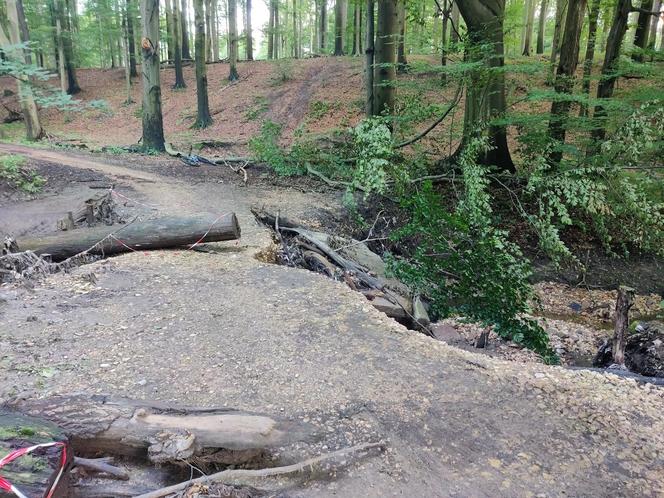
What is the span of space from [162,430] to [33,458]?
66 centimetres

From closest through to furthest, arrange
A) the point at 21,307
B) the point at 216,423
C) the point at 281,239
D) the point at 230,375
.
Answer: the point at 216,423, the point at 230,375, the point at 21,307, the point at 281,239

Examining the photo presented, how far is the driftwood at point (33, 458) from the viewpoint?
2150 mm

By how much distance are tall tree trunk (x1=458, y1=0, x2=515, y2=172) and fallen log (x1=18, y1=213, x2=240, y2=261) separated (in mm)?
5351

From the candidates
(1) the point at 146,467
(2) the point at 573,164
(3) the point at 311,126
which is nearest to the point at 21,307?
(1) the point at 146,467

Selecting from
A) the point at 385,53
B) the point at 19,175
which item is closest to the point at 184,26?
the point at 385,53

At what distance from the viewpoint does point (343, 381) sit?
11.5 feet

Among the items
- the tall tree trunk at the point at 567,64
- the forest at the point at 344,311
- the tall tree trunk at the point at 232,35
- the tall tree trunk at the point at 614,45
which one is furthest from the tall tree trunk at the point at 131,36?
the tall tree trunk at the point at 614,45

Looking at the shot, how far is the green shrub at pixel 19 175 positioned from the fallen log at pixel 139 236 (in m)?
4.06

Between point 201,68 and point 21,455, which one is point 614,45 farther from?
point 201,68

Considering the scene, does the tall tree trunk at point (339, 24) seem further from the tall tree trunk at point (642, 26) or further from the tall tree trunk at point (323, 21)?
the tall tree trunk at point (642, 26)

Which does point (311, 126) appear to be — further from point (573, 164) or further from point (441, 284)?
point (441, 284)

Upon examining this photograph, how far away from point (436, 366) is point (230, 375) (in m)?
1.61

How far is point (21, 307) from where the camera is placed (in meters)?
4.52

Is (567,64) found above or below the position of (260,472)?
above
